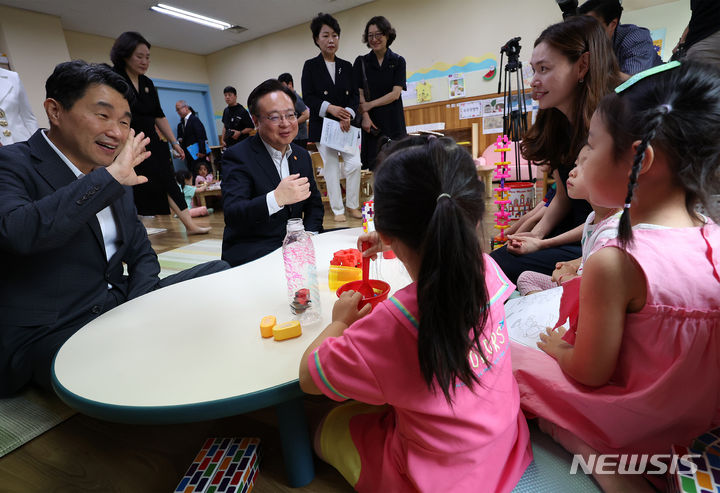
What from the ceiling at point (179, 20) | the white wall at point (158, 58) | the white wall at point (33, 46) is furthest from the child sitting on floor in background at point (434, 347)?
the white wall at point (158, 58)

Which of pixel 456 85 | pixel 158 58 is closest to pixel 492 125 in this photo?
pixel 456 85

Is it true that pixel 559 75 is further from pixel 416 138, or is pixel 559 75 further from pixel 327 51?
pixel 327 51

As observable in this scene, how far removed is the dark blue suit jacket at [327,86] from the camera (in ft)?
10.7

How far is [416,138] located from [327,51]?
2983 millimetres

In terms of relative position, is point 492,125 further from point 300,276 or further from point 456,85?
point 300,276

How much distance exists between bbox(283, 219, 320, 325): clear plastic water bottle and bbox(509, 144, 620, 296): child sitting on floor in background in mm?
709

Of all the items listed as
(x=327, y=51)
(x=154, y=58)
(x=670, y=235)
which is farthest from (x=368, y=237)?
(x=154, y=58)

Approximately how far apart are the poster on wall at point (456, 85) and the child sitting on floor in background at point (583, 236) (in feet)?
15.8

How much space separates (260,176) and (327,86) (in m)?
1.89

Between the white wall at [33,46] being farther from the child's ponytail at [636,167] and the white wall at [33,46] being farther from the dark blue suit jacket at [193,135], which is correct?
the child's ponytail at [636,167]

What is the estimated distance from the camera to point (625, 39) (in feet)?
6.95

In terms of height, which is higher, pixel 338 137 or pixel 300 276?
pixel 338 137

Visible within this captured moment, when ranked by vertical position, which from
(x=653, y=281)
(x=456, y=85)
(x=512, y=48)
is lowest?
(x=653, y=281)

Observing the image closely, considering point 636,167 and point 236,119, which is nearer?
point 636,167
